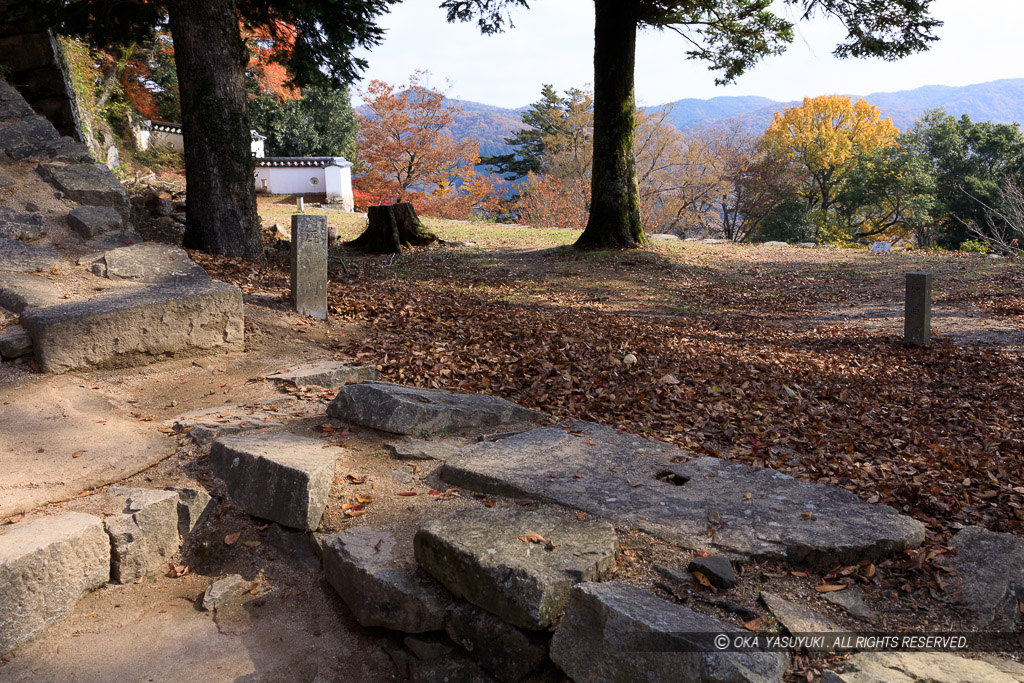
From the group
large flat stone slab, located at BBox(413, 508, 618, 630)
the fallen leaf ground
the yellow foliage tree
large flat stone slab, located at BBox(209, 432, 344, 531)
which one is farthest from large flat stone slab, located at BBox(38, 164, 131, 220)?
the yellow foliage tree

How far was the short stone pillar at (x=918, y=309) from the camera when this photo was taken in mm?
7836

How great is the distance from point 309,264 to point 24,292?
242 cm

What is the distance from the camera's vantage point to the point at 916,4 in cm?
1080

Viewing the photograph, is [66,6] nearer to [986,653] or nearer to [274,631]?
[274,631]

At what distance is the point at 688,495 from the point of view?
11.5 feet

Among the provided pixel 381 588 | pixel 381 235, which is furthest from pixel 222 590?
pixel 381 235

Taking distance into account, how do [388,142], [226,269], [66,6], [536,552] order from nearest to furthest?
1. [536,552]
2. [226,269]
3. [66,6]
4. [388,142]

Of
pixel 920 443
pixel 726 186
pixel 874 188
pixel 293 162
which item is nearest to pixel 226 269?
pixel 920 443

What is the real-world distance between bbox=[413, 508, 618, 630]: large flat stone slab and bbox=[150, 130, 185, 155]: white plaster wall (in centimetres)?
2737

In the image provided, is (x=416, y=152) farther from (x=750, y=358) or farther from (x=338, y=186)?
(x=750, y=358)

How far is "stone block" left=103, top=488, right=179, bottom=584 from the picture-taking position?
3332 mm

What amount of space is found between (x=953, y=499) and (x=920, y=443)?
1.21m

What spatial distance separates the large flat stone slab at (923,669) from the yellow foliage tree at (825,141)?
31476mm

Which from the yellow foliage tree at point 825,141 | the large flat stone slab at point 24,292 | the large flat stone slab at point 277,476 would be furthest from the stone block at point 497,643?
the yellow foliage tree at point 825,141
